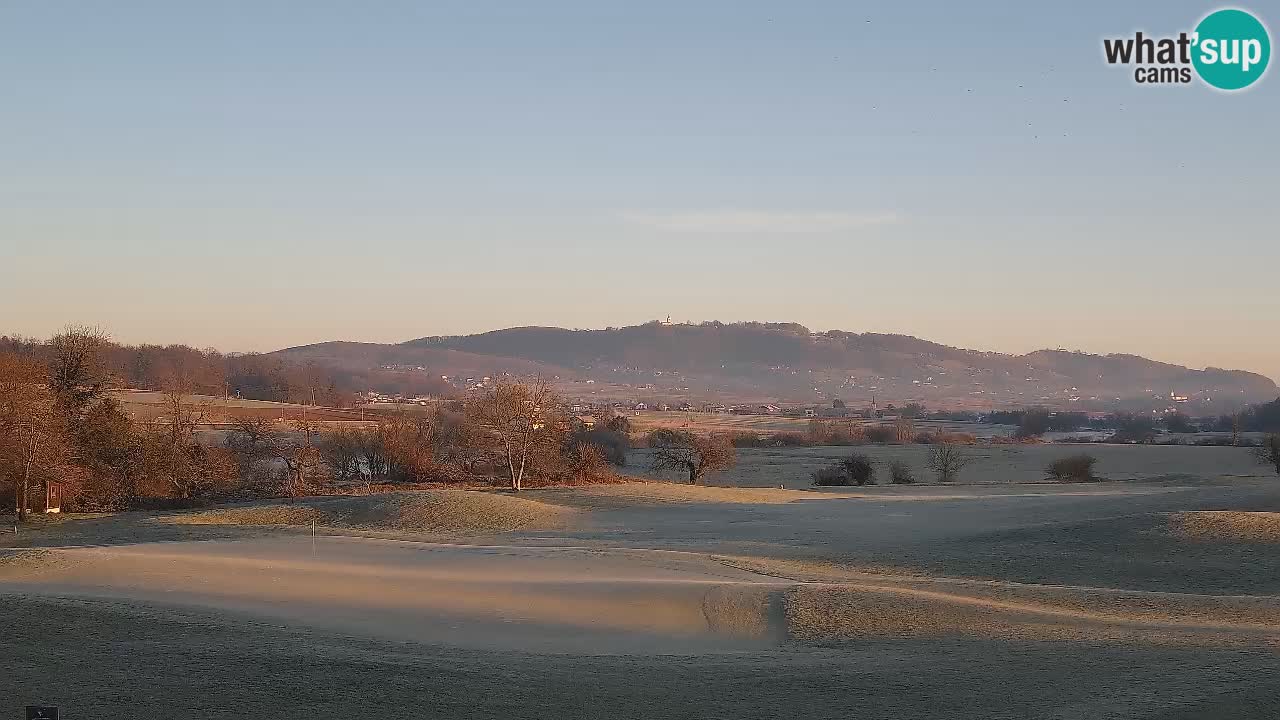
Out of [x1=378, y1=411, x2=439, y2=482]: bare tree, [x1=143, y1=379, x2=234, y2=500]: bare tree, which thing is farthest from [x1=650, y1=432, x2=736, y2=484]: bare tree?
[x1=143, y1=379, x2=234, y2=500]: bare tree

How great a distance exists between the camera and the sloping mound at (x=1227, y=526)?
29.2m

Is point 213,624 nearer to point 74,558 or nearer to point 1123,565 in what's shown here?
point 74,558

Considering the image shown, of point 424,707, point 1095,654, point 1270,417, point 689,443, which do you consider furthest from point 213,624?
point 1270,417

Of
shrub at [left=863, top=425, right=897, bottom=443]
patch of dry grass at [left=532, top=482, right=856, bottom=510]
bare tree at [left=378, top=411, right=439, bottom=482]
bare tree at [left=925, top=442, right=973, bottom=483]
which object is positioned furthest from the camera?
shrub at [left=863, top=425, right=897, bottom=443]

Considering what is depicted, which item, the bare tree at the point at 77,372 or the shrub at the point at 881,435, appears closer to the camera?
the bare tree at the point at 77,372

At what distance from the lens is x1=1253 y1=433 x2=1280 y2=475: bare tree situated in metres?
68.6

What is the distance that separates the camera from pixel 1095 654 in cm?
1560

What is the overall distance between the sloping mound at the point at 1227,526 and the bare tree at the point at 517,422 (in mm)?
28777

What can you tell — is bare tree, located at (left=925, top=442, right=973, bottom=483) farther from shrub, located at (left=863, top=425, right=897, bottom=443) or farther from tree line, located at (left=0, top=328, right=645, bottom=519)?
shrub, located at (left=863, top=425, right=897, bottom=443)

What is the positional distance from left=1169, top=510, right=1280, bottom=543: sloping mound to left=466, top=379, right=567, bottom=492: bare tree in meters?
28.8

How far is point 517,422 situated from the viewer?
53.3m

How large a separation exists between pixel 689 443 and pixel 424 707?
189 feet

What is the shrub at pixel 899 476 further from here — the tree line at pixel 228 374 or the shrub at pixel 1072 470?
→ the tree line at pixel 228 374

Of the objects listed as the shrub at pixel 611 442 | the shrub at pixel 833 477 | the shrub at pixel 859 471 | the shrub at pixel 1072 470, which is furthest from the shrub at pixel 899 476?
the shrub at pixel 611 442
